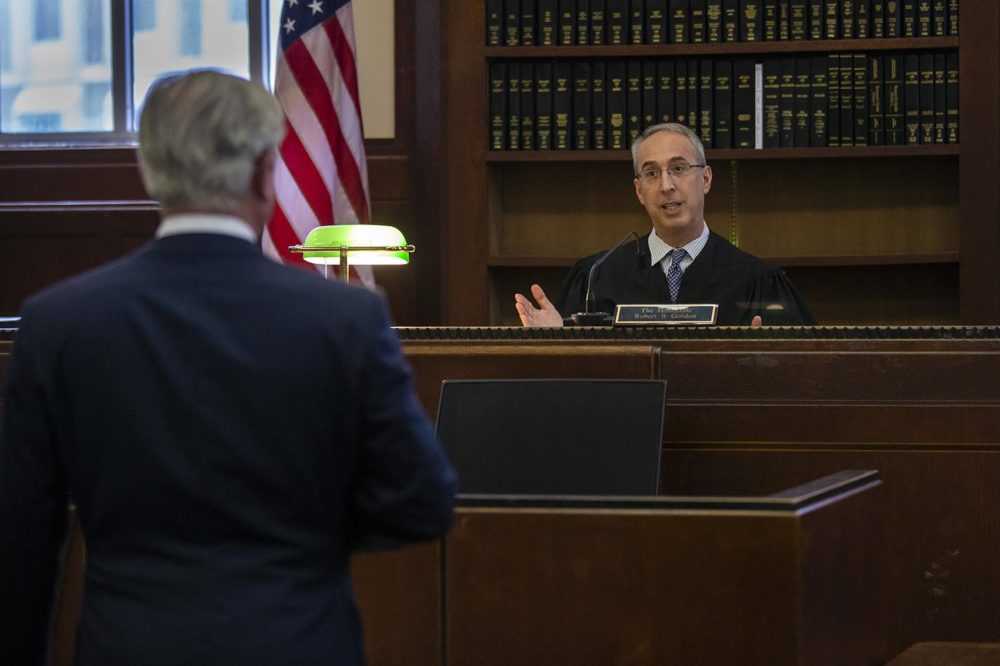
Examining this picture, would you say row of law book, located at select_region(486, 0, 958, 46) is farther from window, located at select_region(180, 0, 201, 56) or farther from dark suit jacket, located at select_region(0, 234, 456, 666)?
dark suit jacket, located at select_region(0, 234, 456, 666)

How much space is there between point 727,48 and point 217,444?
324 centimetres

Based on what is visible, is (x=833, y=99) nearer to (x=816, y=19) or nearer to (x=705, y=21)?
(x=816, y=19)

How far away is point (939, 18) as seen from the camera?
4.12m

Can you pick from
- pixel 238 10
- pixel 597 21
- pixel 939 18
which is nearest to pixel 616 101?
pixel 597 21

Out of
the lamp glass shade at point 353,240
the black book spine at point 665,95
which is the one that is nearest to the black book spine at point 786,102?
the black book spine at point 665,95

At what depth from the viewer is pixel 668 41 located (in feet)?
13.8

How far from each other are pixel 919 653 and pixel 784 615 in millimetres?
541

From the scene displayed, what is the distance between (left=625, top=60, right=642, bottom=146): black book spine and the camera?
4.24 m

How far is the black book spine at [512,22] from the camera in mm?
4266

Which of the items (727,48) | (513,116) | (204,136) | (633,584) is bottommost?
(633,584)

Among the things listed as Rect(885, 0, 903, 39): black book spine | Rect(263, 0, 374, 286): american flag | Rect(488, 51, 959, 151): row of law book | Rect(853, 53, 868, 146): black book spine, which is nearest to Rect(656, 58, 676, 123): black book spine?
Rect(488, 51, 959, 151): row of law book

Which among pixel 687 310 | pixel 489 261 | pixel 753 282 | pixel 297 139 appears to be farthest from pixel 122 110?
pixel 687 310

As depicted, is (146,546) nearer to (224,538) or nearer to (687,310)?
(224,538)

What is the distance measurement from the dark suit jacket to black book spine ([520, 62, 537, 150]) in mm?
3058
